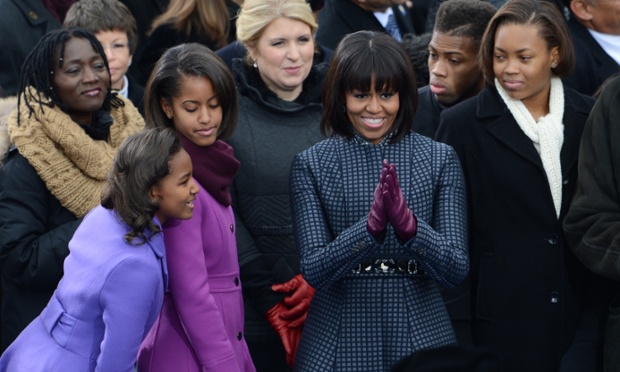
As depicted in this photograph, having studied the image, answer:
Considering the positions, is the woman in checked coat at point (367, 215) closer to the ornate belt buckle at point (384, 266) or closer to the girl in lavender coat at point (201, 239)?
the ornate belt buckle at point (384, 266)

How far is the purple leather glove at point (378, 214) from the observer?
361cm

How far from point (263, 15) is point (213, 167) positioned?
101cm

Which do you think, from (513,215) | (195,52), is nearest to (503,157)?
(513,215)

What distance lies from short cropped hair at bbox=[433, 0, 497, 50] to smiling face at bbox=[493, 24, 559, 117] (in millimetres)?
592

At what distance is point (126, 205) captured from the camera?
3.81m

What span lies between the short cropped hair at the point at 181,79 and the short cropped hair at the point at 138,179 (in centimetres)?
35

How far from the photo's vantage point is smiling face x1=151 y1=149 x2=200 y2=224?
3.87m

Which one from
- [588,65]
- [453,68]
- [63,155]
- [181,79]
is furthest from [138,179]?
[588,65]

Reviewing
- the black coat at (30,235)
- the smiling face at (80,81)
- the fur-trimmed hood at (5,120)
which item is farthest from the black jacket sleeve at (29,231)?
the smiling face at (80,81)

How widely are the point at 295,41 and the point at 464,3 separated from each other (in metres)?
0.79

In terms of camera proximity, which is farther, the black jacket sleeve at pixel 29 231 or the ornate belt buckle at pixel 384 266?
the black jacket sleeve at pixel 29 231

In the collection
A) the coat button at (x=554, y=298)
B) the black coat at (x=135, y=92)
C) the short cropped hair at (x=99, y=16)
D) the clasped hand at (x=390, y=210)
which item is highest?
the clasped hand at (x=390, y=210)

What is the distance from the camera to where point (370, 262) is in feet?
13.1

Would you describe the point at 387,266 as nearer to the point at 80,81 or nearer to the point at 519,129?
the point at 519,129
